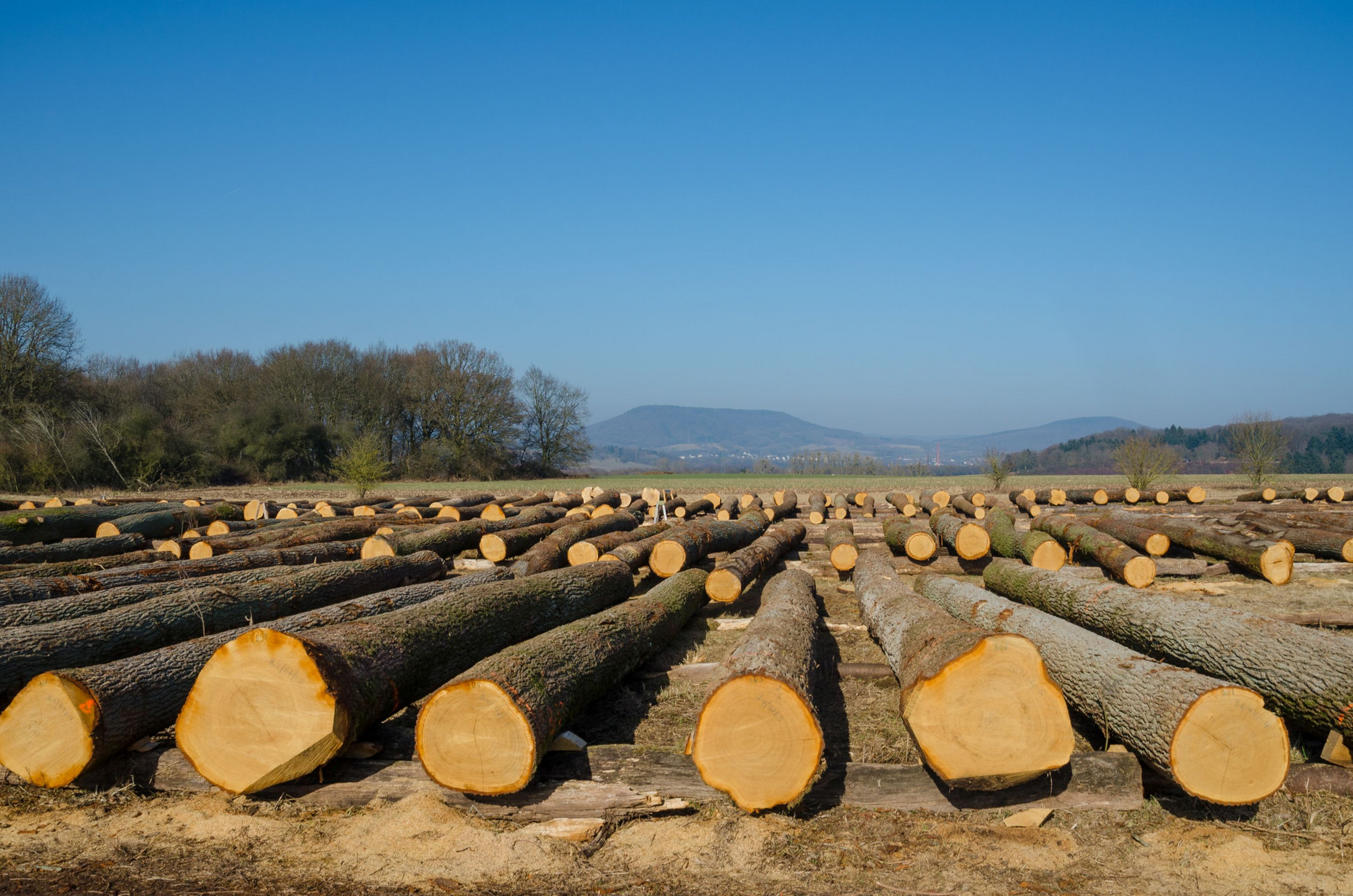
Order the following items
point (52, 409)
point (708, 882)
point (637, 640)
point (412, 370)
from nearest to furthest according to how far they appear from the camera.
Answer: point (708, 882) < point (637, 640) < point (52, 409) < point (412, 370)

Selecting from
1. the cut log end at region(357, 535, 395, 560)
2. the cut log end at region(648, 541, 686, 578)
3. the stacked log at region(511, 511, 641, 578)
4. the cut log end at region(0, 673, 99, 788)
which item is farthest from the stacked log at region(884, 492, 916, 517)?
the cut log end at region(0, 673, 99, 788)

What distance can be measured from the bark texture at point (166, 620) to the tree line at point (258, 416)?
49.4 ft

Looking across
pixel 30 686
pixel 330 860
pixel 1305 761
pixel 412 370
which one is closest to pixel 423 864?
pixel 330 860

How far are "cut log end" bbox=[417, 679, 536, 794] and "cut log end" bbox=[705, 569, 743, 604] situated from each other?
417cm

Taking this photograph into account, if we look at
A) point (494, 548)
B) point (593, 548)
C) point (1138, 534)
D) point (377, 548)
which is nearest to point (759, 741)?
point (593, 548)

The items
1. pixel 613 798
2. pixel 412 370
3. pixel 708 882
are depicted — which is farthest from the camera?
pixel 412 370

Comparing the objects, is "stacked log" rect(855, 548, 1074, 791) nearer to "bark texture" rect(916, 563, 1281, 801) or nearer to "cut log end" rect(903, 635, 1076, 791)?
"cut log end" rect(903, 635, 1076, 791)

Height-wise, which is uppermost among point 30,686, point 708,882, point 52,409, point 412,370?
point 412,370

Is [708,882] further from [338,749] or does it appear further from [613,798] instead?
[338,749]

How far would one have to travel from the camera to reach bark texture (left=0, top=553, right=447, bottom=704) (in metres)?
4.38

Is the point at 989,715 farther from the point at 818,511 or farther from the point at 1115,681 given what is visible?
the point at 818,511

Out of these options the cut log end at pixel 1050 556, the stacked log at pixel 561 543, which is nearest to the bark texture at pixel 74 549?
the stacked log at pixel 561 543

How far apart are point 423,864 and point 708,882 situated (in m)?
1.25

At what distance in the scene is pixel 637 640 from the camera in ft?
17.5
